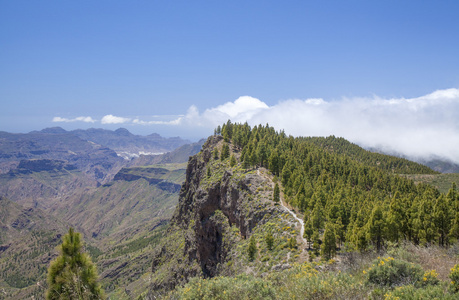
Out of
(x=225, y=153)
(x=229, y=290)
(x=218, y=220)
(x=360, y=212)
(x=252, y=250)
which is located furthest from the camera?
(x=225, y=153)

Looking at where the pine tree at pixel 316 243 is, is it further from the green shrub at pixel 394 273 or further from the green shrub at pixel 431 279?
the green shrub at pixel 431 279

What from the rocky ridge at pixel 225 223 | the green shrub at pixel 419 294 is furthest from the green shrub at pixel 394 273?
the rocky ridge at pixel 225 223

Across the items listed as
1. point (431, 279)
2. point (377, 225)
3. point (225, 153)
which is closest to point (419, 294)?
point (431, 279)

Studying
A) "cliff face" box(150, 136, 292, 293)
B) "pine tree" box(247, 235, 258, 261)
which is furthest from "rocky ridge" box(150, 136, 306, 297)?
"pine tree" box(247, 235, 258, 261)

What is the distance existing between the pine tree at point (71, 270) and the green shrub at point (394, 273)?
59.1 feet

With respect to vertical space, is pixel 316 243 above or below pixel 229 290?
below

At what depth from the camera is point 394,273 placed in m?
15.9

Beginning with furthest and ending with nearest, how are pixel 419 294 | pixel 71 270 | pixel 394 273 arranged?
pixel 394 273 → pixel 71 270 → pixel 419 294

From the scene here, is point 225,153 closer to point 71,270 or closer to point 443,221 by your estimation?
point 443,221

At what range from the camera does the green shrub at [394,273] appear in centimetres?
Answer: 1547

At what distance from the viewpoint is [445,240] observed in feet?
138

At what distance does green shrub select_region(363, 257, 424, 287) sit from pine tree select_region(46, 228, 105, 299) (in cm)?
1800

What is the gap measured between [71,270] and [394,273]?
2034 centimetres

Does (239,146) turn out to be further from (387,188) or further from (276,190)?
(387,188)
